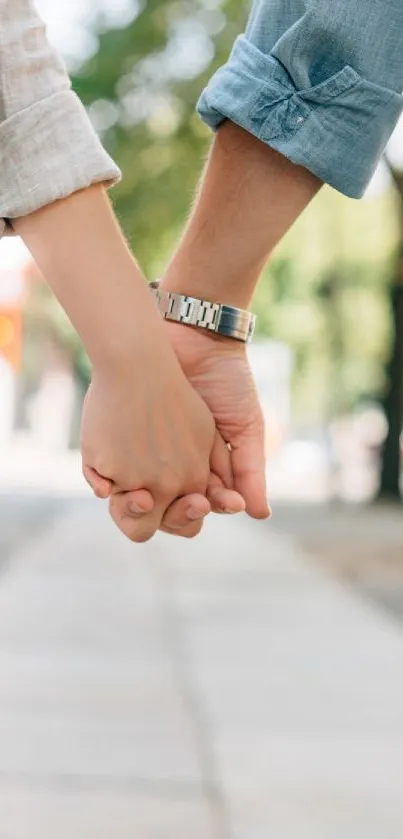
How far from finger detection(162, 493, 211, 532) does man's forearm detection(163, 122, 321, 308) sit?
1.13 ft

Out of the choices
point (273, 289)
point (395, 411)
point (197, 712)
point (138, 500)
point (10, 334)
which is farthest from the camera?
point (273, 289)

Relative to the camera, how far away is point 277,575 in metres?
10.7

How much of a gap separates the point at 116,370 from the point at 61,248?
0.17 m

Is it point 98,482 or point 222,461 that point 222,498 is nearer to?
point 222,461

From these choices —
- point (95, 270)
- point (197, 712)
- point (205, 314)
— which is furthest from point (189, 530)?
point (197, 712)

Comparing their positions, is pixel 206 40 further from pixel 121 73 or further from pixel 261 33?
pixel 261 33

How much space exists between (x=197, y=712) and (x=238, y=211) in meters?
3.42

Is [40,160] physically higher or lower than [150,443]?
higher

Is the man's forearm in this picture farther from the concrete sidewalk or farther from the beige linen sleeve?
the concrete sidewalk

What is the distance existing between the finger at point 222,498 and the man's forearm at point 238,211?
0.95 feet

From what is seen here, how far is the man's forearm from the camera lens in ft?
7.38

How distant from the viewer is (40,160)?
2.01m

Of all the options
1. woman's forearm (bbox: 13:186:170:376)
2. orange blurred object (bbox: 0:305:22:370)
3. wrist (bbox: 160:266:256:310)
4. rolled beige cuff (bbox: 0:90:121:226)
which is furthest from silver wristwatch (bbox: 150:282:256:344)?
orange blurred object (bbox: 0:305:22:370)

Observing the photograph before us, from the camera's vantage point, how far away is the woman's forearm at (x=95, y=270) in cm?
205
